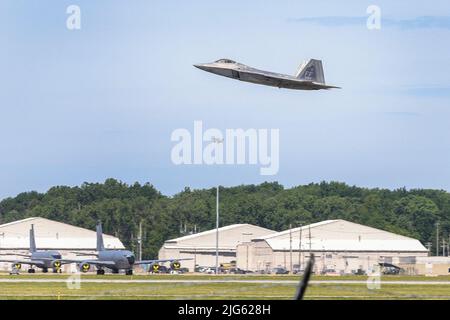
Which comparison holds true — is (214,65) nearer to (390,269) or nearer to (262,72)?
(262,72)

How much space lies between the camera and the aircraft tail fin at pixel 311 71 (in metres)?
120

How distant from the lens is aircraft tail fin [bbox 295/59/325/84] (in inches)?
4722

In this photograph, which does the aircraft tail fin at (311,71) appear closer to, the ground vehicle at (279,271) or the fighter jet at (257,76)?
the fighter jet at (257,76)

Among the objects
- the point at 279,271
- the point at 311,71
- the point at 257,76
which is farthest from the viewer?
the point at 279,271

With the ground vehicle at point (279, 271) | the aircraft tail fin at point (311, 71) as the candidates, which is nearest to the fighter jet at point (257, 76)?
the aircraft tail fin at point (311, 71)

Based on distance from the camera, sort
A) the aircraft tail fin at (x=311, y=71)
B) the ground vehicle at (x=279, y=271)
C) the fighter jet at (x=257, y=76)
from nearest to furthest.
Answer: the fighter jet at (x=257, y=76)
the aircraft tail fin at (x=311, y=71)
the ground vehicle at (x=279, y=271)

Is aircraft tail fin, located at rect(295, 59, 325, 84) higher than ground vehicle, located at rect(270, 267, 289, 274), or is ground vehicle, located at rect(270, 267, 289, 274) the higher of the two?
aircraft tail fin, located at rect(295, 59, 325, 84)

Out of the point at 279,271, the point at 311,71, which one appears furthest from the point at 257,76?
the point at 279,271

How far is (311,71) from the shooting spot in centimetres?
12056

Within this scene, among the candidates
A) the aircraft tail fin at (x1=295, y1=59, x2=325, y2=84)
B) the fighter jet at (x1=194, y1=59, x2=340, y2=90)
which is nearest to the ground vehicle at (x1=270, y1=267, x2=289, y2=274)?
the aircraft tail fin at (x1=295, y1=59, x2=325, y2=84)

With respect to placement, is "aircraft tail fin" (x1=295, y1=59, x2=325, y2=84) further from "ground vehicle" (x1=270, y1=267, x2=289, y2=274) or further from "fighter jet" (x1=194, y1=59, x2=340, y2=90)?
"ground vehicle" (x1=270, y1=267, x2=289, y2=274)

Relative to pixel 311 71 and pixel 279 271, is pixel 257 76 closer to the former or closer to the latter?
pixel 311 71

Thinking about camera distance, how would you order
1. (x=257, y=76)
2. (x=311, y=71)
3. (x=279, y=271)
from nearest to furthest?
(x=257, y=76) < (x=311, y=71) < (x=279, y=271)
